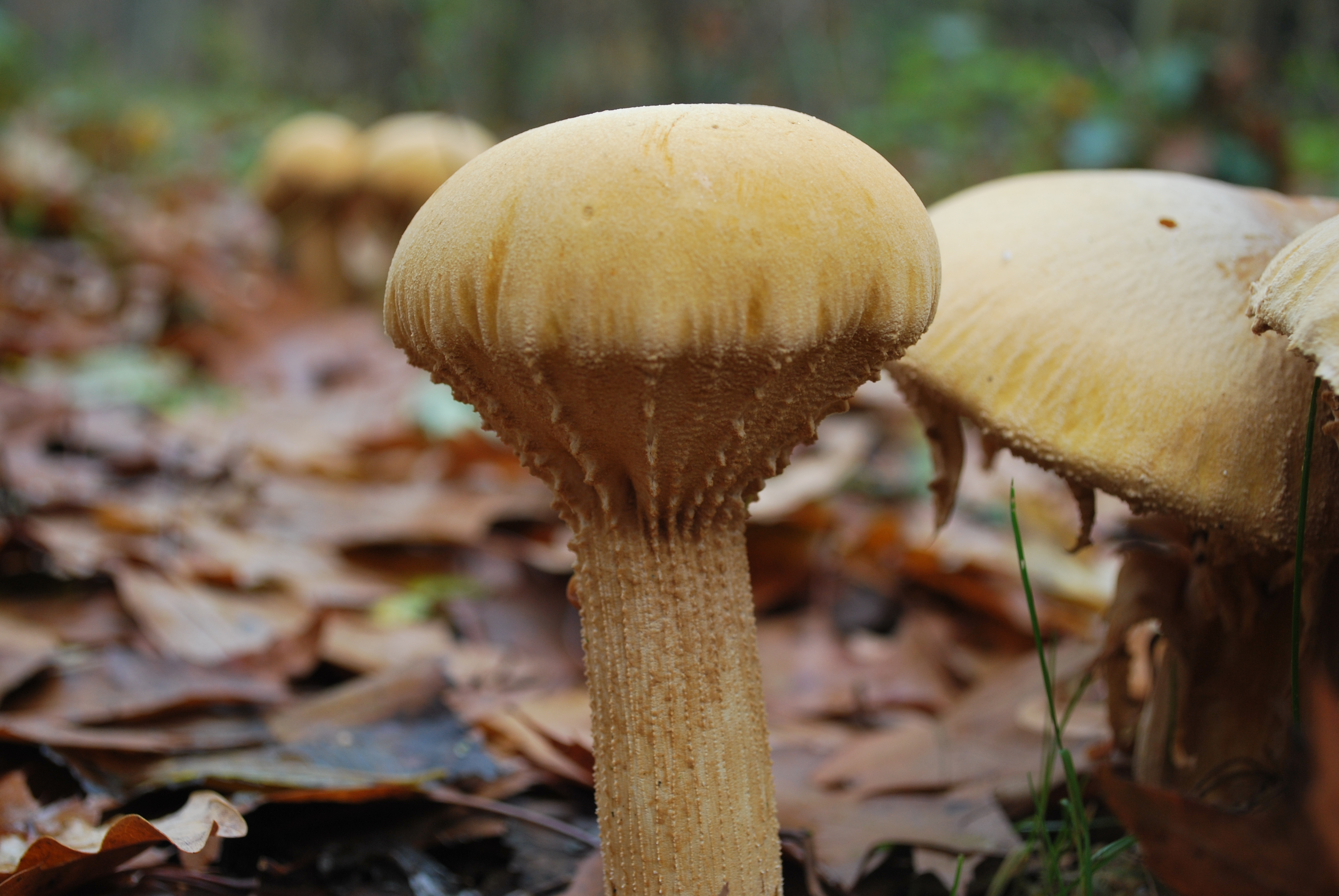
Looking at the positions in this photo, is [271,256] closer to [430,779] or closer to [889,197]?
[430,779]

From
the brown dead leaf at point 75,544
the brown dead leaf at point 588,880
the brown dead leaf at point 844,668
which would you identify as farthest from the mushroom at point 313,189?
the brown dead leaf at point 588,880

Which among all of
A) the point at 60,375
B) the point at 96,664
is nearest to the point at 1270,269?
the point at 96,664

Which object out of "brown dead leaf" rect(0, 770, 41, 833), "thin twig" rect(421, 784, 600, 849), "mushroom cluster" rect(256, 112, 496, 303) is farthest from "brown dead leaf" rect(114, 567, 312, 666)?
"mushroom cluster" rect(256, 112, 496, 303)

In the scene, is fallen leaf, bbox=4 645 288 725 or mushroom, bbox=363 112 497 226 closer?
fallen leaf, bbox=4 645 288 725

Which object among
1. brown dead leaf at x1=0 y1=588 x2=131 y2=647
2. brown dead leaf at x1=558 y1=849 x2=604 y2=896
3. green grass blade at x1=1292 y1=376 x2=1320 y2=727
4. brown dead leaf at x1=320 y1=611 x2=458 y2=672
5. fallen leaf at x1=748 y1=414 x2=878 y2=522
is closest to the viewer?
green grass blade at x1=1292 y1=376 x2=1320 y2=727

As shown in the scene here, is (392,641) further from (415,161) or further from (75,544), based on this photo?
(415,161)

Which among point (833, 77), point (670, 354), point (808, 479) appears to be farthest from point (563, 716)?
point (833, 77)

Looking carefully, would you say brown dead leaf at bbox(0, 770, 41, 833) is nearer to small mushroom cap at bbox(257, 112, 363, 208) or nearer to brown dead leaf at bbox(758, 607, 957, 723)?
brown dead leaf at bbox(758, 607, 957, 723)
